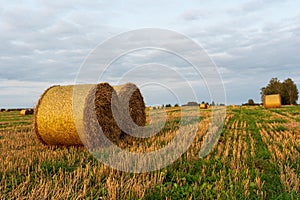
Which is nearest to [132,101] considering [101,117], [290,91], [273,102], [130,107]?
[130,107]

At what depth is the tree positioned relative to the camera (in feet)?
250

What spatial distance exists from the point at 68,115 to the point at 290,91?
258 ft

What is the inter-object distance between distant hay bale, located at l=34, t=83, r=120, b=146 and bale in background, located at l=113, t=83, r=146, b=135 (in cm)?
164

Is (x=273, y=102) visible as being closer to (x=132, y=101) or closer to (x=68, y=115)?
(x=132, y=101)

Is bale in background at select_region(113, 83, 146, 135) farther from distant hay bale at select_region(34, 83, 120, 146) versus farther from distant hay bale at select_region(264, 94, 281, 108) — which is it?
distant hay bale at select_region(264, 94, 281, 108)

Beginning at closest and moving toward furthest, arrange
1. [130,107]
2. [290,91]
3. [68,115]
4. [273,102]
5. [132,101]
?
[68,115], [130,107], [132,101], [273,102], [290,91]

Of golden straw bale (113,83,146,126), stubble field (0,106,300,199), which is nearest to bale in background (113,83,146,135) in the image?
golden straw bale (113,83,146,126)

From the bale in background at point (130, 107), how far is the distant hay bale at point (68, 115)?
5.37 ft

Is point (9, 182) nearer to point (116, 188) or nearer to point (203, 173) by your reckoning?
point (116, 188)

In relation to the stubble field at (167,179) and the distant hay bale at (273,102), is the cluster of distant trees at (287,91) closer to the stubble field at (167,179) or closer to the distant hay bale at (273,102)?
the distant hay bale at (273,102)

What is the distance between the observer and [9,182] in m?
4.70

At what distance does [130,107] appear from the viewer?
11.5 m

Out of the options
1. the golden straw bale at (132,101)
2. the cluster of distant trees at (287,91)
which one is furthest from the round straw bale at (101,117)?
the cluster of distant trees at (287,91)

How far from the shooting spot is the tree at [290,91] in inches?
2998
